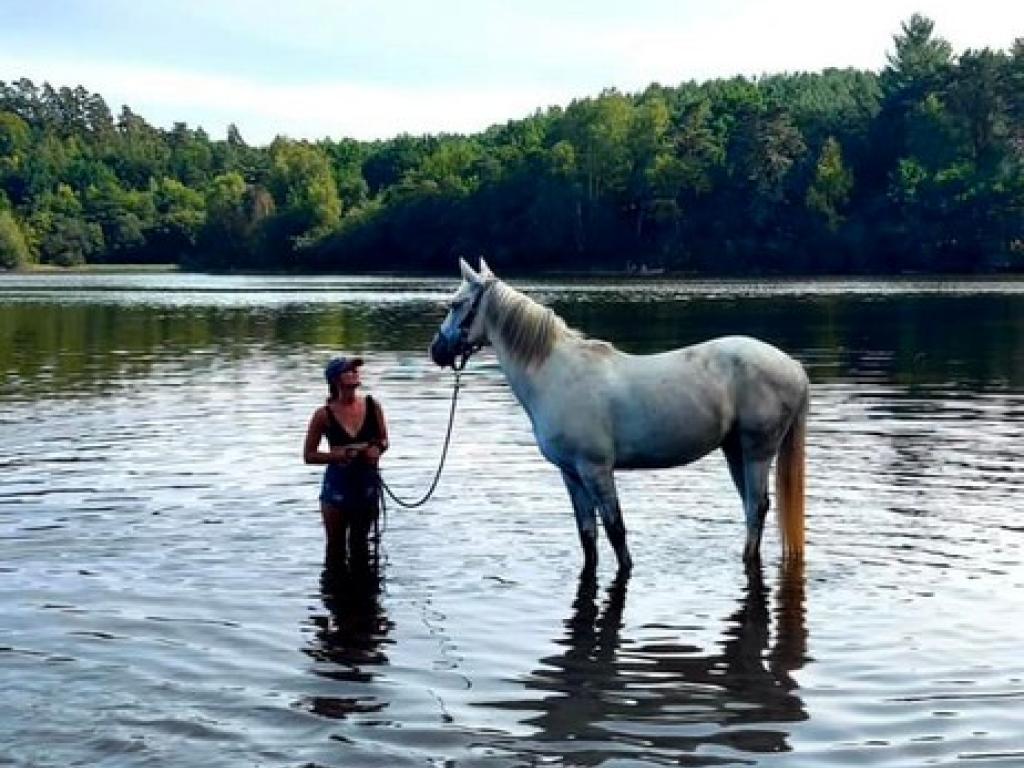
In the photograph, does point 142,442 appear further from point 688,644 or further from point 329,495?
point 688,644

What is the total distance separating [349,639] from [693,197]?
133 meters

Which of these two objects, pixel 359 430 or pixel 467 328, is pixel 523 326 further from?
pixel 359 430

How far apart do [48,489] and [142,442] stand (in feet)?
12.8

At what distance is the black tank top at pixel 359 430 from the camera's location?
38.3ft

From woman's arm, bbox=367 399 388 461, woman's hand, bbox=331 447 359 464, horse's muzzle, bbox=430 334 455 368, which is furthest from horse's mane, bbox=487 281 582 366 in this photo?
woman's hand, bbox=331 447 359 464

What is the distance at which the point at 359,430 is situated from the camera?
11.7m

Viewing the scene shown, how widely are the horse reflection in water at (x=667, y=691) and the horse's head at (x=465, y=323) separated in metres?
2.37

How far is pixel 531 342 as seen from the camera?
1167 centimetres

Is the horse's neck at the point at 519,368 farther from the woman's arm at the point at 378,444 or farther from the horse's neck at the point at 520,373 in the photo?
the woman's arm at the point at 378,444

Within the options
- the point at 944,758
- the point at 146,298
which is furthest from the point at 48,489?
the point at 146,298

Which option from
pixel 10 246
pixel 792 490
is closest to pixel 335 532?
pixel 792 490

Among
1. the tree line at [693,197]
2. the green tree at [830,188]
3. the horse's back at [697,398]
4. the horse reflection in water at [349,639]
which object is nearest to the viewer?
the horse reflection in water at [349,639]

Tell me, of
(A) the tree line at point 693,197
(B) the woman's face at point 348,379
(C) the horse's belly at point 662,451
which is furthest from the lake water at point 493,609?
(A) the tree line at point 693,197

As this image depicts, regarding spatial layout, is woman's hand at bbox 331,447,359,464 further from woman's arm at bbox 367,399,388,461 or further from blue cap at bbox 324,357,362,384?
blue cap at bbox 324,357,362,384
